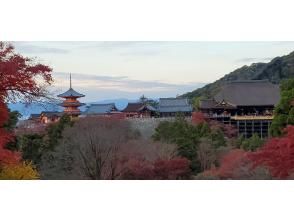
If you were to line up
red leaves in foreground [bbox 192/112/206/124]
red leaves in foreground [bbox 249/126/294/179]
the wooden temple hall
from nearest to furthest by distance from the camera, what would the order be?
1. red leaves in foreground [bbox 249/126/294/179]
2. the wooden temple hall
3. red leaves in foreground [bbox 192/112/206/124]

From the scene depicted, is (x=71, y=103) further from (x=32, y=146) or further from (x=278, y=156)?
(x=278, y=156)

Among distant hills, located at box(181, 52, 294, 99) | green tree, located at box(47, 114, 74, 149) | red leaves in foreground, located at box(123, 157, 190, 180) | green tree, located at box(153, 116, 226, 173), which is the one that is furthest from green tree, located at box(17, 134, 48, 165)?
distant hills, located at box(181, 52, 294, 99)

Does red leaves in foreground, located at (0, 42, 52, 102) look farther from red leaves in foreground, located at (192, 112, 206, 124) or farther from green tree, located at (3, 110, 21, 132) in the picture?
red leaves in foreground, located at (192, 112, 206, 124)

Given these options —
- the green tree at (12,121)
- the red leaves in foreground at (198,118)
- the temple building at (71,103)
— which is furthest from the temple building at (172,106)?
the green tree at (12,121)

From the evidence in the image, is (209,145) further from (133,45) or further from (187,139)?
(133,45)

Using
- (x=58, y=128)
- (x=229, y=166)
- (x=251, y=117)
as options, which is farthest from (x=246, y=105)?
(x=58, y=128)

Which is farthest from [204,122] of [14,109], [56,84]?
[14,109]
